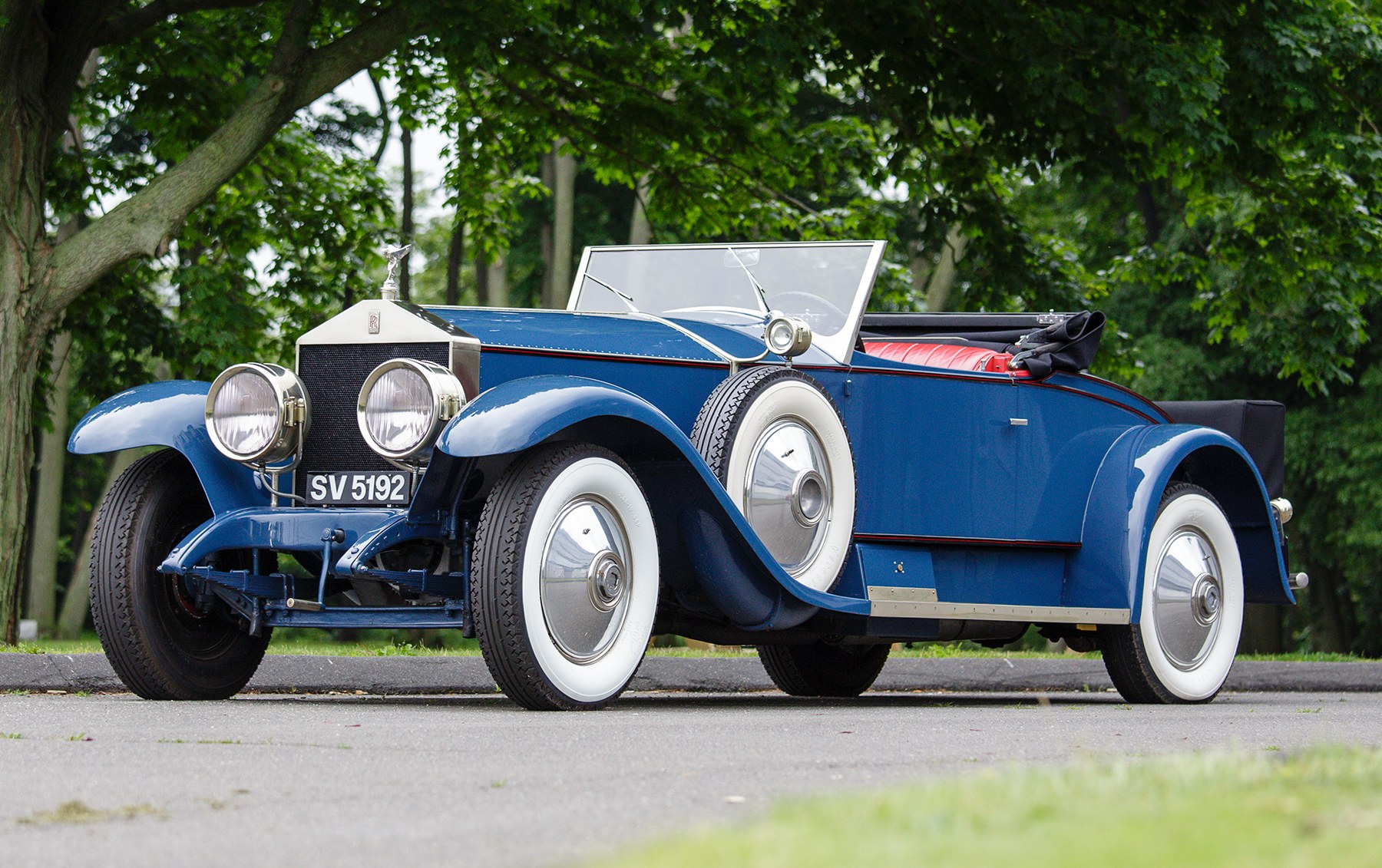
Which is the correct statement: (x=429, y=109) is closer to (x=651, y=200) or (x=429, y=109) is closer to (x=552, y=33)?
(x=651, y=200)

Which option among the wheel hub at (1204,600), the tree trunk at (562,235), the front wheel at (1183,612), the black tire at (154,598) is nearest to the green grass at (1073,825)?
the black tire at (154,598)

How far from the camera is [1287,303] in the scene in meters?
14.8

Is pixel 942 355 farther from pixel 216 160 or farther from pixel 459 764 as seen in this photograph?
pixel 216 160

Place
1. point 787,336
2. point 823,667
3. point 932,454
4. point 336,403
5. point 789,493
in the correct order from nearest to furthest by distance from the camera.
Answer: point 336,403
point 789,493
point 787,336
point 932,454
point 823,667

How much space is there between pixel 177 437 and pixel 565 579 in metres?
1.63

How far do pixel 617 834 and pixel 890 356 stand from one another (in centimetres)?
538

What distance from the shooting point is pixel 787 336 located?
6723 mm

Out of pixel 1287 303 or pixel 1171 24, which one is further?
pixel 1287 303

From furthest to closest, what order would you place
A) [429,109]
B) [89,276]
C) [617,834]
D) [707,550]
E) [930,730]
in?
[429,109] < [89,276] < [707,550] < [930,730] < [617,834]

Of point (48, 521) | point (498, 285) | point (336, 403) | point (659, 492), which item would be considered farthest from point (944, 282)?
point (336, 403)

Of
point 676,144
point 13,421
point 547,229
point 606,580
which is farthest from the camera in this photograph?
point 547,229

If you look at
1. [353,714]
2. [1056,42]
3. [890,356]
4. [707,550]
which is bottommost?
[353,714]

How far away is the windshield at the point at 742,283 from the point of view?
7.51m

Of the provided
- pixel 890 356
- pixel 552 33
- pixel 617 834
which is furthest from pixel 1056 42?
pixel 617 834
